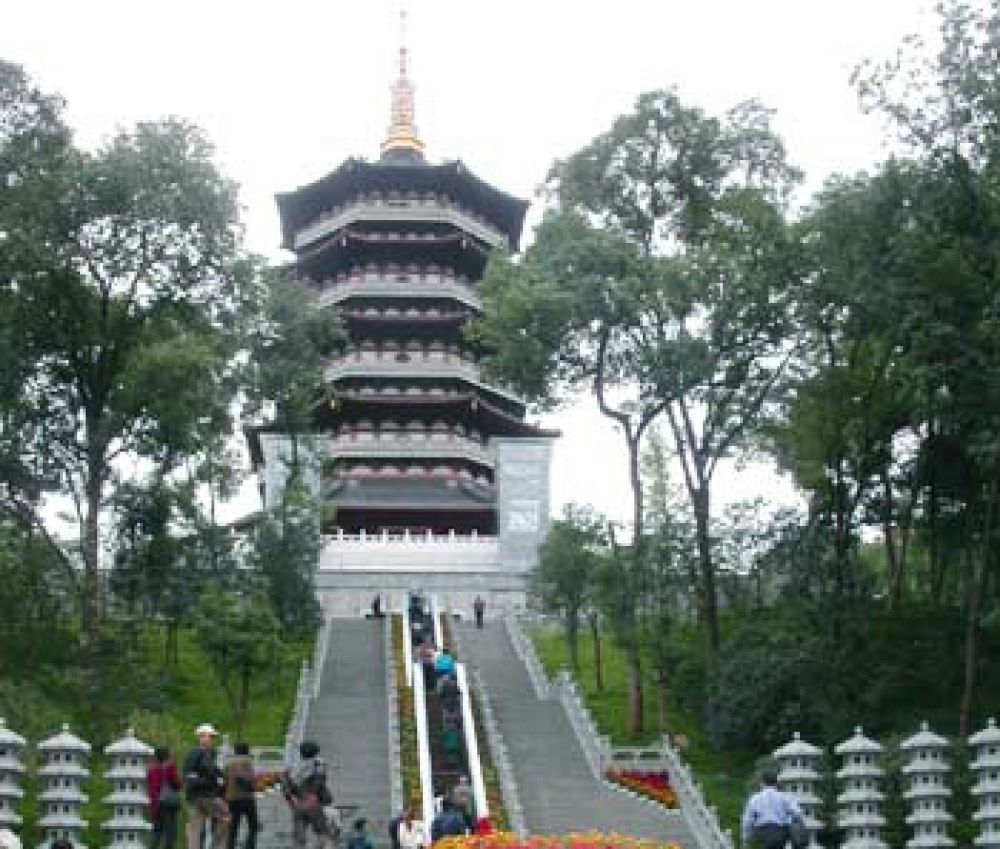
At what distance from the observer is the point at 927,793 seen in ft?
61.0

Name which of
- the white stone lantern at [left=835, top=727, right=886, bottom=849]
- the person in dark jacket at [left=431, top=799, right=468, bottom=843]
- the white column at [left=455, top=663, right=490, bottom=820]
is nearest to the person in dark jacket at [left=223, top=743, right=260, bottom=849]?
the person in dark jacket at [left=431, top=799, right=468, bottom=843]

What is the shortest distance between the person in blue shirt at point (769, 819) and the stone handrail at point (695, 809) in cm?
400

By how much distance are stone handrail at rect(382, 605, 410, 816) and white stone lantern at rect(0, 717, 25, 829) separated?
4074mm

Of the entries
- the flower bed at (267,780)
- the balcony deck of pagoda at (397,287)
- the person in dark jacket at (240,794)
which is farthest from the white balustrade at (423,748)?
the balcony deck of pagoda at (397,287)

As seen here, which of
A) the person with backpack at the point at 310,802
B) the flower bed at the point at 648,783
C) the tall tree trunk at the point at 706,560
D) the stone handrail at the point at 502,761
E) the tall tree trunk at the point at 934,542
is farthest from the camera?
the tall tree trunk at the point at 934,542

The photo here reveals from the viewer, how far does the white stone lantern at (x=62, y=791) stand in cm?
1820

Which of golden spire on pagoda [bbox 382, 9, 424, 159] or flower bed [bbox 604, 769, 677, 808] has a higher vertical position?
golden spire on pagoda [bbox 382, 9, 424, 159]

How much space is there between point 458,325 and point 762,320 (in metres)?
19.1

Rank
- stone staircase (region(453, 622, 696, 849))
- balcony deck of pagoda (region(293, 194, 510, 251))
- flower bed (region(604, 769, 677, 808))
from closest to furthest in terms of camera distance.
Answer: stone staircase (region(453, 622, 696, 849)) < flower bed (region(604, 769, 677, 808)) < balcony deck of pagoda (region(293, 194, 510, 251))

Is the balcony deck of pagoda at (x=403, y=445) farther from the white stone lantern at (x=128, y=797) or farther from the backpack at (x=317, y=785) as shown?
the backpack at (x=317, y=785)

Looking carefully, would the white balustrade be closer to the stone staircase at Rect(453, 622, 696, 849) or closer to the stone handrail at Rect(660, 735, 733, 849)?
the stone staircase at Rect(453, 622, 696, 849)

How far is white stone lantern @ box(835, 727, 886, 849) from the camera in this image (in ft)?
61.5

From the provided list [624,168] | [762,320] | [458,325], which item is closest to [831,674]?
[762,320]

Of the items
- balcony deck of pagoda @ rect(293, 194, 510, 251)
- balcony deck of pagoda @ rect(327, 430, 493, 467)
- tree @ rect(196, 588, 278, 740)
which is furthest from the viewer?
balcony deck of pagoda @ rect(293, 194, 510, 251)
